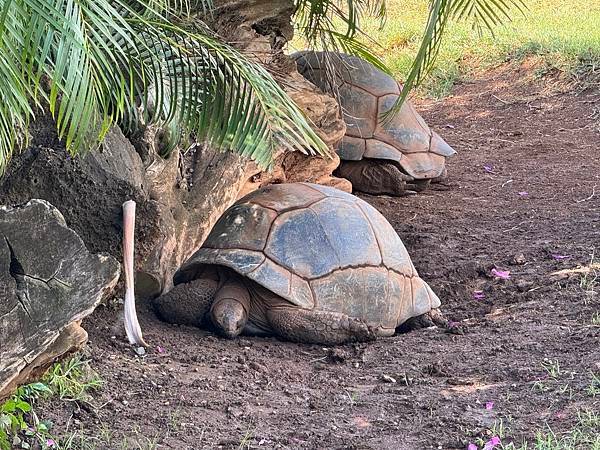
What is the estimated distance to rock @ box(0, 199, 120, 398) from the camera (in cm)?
257

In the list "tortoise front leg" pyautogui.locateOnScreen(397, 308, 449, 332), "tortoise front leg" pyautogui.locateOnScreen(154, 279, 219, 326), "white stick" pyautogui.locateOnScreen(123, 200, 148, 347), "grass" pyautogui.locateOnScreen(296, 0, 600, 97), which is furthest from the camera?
"grass" pyautogui.locateOnScreen(296, 0, 600, 97)

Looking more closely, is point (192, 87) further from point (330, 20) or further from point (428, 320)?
point (330, 20)

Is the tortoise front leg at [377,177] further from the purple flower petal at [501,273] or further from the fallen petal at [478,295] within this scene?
the fallen petal at [478,295]

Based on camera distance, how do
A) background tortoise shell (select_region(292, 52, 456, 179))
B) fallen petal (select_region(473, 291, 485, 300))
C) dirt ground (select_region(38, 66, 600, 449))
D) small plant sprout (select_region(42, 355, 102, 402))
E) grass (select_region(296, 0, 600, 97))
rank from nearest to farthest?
dirt ground (select_region(38, 66, 600, 449)), small plant sprout (select_region(42, 355, 102, 402)), fallen petal (select_region(473, 291, 485, 300)), background tortoise shell (select_region(292, 52, 456, 179)), grass (select_region(296, 0, 600, 97))

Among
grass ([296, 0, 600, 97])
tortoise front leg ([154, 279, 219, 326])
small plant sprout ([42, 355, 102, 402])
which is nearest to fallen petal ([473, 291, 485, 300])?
tortoise front leg ([154, 279, 219, 326])

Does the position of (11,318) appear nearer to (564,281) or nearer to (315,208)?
(315,208)

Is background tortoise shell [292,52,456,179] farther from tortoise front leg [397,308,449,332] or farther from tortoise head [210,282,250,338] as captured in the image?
tortoise head [210,282,250,338]

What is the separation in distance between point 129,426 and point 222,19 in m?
2.96

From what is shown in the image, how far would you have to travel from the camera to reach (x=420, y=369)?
4.17m

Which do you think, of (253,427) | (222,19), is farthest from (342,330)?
(222,19)

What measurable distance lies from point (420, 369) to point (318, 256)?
0.87 metres

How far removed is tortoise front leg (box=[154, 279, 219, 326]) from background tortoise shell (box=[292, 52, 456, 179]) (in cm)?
324

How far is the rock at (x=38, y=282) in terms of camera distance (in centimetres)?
257

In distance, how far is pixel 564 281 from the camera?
513 cm
